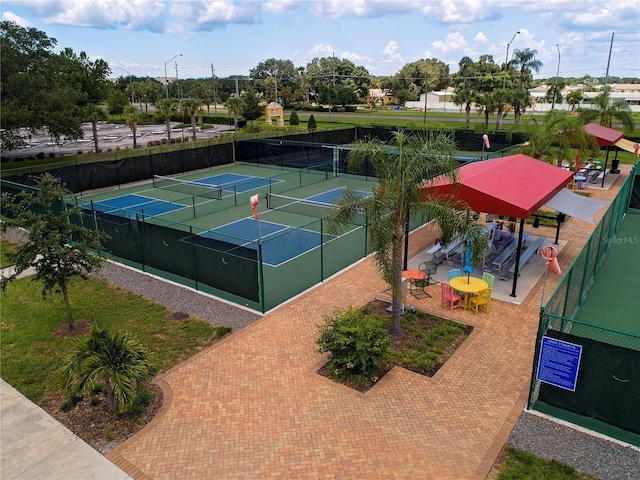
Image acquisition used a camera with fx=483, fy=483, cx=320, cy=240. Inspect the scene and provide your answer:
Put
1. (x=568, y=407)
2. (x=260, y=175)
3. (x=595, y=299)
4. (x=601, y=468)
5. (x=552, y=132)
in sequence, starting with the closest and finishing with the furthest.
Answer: (x=601, y=468) → (x=568, y=407) → (x=595, y=299) → (x=552, y=132) → (x=260, y=175)

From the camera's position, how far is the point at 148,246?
Answer: 16406 millimetres

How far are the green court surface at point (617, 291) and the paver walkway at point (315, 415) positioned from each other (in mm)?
2269

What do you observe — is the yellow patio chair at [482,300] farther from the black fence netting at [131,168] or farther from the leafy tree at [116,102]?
the leafy tree at [116,102]

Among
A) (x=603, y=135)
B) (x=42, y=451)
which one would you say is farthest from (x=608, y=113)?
(x=42, y=451)

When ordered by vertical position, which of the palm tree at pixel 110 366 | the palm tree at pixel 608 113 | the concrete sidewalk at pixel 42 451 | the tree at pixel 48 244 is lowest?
the concrete sidewalk at pixel 42 451

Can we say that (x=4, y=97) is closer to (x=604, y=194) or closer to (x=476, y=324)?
(x=476, y=324)

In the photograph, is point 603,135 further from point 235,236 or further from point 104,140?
point 104,140

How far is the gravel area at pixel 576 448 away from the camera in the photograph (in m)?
7.94

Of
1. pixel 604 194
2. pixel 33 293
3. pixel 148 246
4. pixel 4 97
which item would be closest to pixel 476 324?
pixel 148 246

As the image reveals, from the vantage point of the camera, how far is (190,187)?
30.3m

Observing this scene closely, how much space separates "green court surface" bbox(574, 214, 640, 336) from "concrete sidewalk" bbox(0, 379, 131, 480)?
11.5m

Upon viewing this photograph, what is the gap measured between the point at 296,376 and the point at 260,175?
25.7 m

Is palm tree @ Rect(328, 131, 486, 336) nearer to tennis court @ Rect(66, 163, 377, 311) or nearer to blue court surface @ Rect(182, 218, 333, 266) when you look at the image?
tennis court @ Rect(66, 163, 377, 311)

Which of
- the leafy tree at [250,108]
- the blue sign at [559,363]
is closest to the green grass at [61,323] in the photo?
the blue sign at [559,363]
